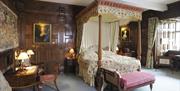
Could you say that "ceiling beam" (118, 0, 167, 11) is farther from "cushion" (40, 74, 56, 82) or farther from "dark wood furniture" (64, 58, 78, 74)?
"cushion" (40, 74, 56, 82)

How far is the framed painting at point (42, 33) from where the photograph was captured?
598 centimetres

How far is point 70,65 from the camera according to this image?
6395 mm

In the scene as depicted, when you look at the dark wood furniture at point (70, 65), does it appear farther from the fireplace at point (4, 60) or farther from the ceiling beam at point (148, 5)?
the ceiling beam at point (148, 5)

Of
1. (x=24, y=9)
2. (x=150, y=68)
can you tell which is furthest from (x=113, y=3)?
(x=150, y=68)

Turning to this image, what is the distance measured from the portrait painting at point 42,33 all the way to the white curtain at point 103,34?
1.57m

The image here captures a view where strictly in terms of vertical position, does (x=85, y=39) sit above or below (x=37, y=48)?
above

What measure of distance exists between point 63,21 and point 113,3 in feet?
9.78

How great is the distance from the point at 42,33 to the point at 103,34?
2791 millimetres

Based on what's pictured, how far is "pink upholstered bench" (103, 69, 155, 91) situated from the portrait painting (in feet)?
11.1

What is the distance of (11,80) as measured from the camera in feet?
9.98

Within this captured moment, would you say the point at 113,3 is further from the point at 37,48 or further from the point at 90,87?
the point at 37,48

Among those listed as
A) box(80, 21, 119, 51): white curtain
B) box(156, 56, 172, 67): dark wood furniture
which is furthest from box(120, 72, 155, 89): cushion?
box(156, 56, 172, 67): dark wood furniture

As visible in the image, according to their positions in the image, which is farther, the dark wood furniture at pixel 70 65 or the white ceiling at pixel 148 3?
the dark wood furniture at pixel 70 65

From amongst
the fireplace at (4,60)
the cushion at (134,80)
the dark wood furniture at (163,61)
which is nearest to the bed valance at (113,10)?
the cushion at (134,80)
